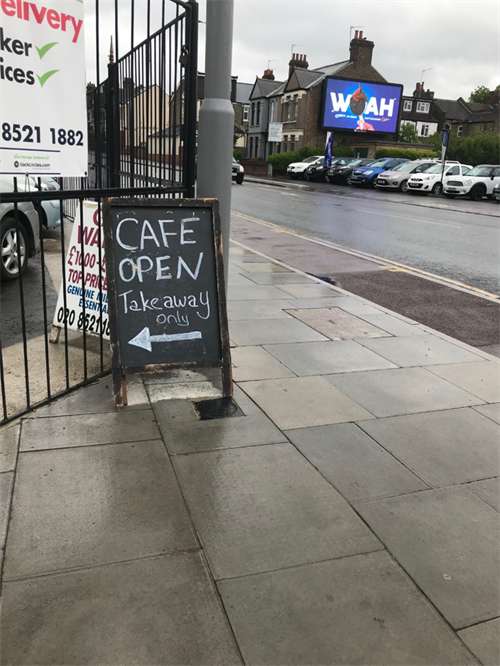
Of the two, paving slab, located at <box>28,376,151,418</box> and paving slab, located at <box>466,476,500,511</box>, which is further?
paving slab, located at <box>28,376,151,418</box>

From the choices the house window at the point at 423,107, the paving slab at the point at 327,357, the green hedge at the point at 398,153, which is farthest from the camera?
the house window at the point at 423,107

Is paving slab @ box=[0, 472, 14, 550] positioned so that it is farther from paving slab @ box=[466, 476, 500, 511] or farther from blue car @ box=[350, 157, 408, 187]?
blue car @ box=[350, 157, 408, 187]

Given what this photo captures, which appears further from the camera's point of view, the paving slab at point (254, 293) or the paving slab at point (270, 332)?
the paving slab at point (254, 293)

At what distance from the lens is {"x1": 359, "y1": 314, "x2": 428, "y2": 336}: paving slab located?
590 centimetres

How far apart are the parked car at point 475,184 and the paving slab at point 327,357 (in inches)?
960

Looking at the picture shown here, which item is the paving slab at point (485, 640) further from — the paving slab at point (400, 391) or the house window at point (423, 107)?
the house window at point (423, 107)

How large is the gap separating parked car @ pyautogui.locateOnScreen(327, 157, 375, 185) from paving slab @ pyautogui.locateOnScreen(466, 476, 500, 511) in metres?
32.4

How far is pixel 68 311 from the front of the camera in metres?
4.77

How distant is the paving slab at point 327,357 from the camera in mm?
4734

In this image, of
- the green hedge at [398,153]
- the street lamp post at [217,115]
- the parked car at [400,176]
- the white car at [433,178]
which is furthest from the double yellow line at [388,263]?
the green hedge at [398,153]

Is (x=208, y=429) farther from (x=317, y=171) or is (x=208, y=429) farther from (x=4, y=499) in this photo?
(x=317, y=171)

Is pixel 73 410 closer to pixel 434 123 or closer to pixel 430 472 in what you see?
pixel 430 472

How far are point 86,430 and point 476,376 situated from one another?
3.14 metres

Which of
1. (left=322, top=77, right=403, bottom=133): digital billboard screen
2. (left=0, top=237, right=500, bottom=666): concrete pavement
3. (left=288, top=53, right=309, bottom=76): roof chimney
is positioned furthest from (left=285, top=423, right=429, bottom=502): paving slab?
(left=288, top=53, right=309, bottom=76): roof chimney
